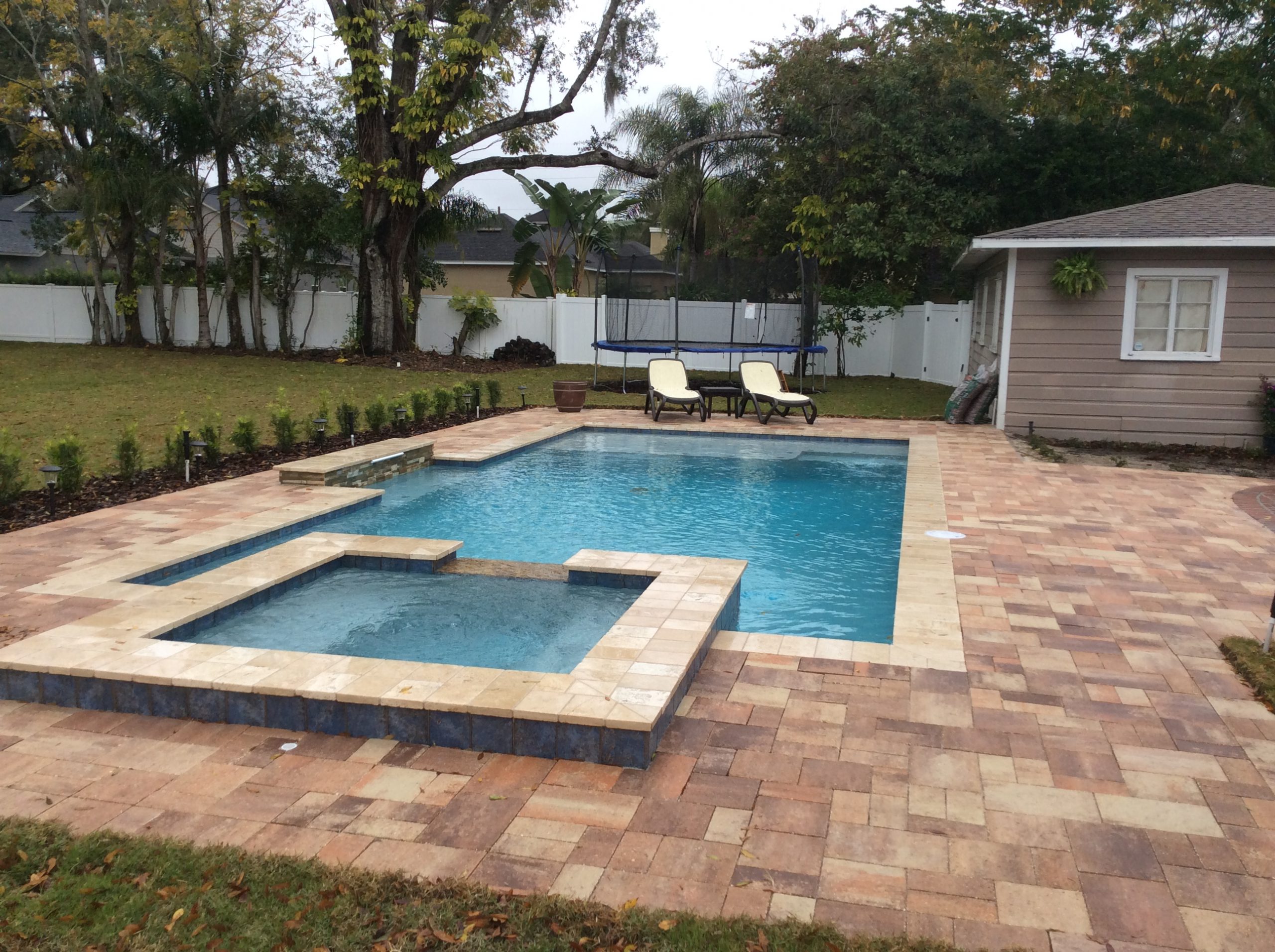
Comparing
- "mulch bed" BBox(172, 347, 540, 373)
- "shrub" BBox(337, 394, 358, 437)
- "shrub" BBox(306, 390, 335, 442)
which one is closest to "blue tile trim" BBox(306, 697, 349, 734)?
"shrub" BBox(306, 390, 335, 442)

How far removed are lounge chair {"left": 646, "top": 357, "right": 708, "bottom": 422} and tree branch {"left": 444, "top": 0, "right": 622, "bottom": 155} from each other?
8.21 m

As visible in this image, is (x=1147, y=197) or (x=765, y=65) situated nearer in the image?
(x=1147, y=197)

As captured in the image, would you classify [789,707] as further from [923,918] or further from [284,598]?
[284,598]

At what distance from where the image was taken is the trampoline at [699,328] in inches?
722

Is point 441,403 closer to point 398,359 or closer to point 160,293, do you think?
point 398,359

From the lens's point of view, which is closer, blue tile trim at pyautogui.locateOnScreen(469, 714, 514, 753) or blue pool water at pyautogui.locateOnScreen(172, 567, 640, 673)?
blue tile trim at pyautogui.locateOnScreen(469, 714, 514, 753)

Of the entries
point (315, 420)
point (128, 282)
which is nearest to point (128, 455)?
point (315, 420)

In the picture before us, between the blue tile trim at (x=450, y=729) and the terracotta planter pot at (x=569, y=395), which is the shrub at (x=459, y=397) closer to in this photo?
the terracotta planter pot at (x=569, y=395)

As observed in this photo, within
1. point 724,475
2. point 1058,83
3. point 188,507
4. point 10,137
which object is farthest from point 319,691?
point 10,137

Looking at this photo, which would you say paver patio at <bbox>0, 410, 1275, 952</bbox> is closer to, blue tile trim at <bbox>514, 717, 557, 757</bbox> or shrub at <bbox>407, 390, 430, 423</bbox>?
blue tile trim at <bbox>514, 717, 557, 757</bbox>

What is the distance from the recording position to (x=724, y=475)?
1105 cm

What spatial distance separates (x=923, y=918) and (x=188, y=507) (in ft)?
22.3

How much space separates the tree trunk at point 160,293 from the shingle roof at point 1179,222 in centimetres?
1839

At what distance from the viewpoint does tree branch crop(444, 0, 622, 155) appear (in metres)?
20.4
